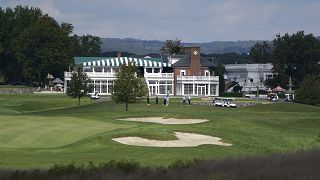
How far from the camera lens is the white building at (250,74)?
163 meters

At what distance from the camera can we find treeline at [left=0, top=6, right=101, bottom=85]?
127 m

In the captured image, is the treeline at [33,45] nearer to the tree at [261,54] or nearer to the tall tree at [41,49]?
the tall tree at [41,49]

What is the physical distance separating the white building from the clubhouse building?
39228 millimetres

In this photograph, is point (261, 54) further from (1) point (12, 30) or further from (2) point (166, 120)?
(2) point (166, 120)

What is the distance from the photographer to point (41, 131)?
122 feet

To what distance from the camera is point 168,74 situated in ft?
386

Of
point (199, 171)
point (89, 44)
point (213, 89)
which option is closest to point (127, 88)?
point (199, 171)

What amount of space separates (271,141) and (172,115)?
16491 mm

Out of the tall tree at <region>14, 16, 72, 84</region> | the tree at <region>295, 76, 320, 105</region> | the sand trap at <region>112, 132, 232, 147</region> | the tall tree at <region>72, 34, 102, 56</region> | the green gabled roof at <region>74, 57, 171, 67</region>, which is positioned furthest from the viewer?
the tall tree at <region>72, 34, 102, 56</region>

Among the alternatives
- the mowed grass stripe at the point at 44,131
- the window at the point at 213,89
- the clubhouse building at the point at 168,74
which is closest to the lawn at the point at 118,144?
the mowed grass stripe at the point at 44,131

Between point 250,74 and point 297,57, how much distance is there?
1663 inches

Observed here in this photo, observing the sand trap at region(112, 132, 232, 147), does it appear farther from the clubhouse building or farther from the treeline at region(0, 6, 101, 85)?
the treeline at region(0, 6, 101, 85)

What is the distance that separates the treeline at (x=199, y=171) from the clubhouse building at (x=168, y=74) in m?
98.6

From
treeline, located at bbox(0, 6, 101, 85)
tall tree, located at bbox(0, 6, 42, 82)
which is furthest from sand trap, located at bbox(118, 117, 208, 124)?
tall tree, located at bbox(0, 6, 42, 82)
